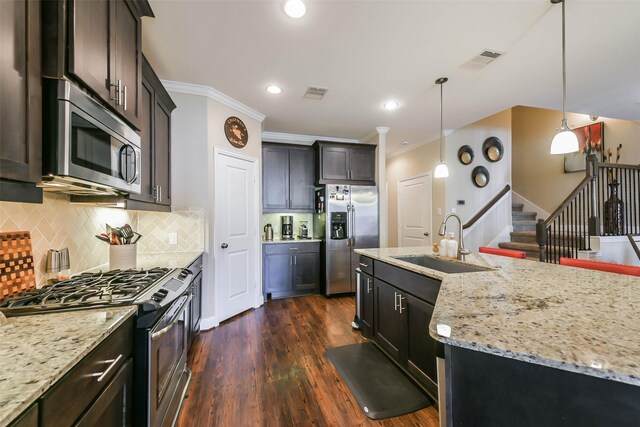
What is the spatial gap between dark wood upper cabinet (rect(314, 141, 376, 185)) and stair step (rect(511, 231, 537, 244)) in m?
2.83

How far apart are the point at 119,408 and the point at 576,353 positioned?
5.11ft

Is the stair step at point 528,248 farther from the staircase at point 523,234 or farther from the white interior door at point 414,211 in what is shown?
the white interior door at point 414,211

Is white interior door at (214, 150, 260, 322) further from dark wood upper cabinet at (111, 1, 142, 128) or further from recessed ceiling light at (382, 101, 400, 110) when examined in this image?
recessed ceiling light at (382, 101, 400, 110)

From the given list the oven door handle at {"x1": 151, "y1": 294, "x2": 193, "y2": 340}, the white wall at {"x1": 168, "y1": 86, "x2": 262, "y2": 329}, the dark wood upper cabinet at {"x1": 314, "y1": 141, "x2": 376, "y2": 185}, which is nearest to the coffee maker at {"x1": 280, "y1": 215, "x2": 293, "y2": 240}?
the dark wood upper cabinet at {"x1": 314, "y1": 141, "x2": 376, "y2": 185}

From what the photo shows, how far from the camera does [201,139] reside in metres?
2.95

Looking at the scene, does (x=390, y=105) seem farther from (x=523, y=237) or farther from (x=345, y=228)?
(x=523, y=237)

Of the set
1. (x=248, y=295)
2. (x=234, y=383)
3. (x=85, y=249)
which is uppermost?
(x=85, y=249)

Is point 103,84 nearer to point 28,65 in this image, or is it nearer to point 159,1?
point 28,65

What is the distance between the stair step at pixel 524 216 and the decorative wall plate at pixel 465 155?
1.67 m

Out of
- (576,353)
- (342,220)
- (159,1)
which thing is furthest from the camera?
(342,220)

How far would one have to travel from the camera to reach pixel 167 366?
1.49 m

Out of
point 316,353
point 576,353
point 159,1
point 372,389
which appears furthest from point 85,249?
point 576,353

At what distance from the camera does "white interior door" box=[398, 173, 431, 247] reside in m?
5.09

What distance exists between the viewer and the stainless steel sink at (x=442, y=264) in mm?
2009
